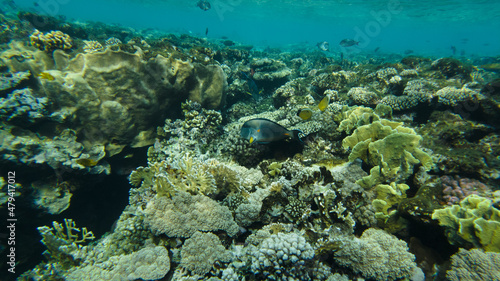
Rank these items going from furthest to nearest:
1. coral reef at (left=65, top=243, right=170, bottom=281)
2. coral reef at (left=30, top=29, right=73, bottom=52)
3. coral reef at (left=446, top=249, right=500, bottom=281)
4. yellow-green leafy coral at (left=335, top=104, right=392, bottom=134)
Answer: coral reef at (left=30, top=29, right=73, bottom=52) < yellow-green leafy coral at (left=335, top=104, right=392, bottom=134) < coral reef at (left=65, top=243, right=170, bottom=281) < coral reef at (left=446, top=249, right=500, bottom=281)

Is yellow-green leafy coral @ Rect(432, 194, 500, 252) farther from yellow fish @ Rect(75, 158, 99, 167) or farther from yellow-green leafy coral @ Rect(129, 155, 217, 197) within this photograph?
yellow fish @ Rect(75, 158, 99, 167)

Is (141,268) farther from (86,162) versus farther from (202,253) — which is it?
(86,162)

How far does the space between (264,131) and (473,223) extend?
2.85 meters

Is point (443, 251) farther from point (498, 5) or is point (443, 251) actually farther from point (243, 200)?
point (498, 5)

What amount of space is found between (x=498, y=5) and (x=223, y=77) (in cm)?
5360

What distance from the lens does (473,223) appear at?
7.77ft

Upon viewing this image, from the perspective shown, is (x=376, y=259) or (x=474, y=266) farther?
(x=376, y=259)

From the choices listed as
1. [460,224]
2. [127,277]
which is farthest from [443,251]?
[127,277]

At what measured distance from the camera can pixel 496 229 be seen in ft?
7.54

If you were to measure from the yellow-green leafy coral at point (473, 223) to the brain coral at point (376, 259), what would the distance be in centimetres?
62

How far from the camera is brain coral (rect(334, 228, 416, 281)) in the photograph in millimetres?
2371

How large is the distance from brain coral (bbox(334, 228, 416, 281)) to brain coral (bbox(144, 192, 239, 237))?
4.71ft

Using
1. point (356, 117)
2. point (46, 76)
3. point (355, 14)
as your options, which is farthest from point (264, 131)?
point (355, 14)

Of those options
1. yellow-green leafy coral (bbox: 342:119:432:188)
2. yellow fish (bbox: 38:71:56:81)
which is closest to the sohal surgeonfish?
yellow-green leafy coral (bbox: 342:119:432:188)
